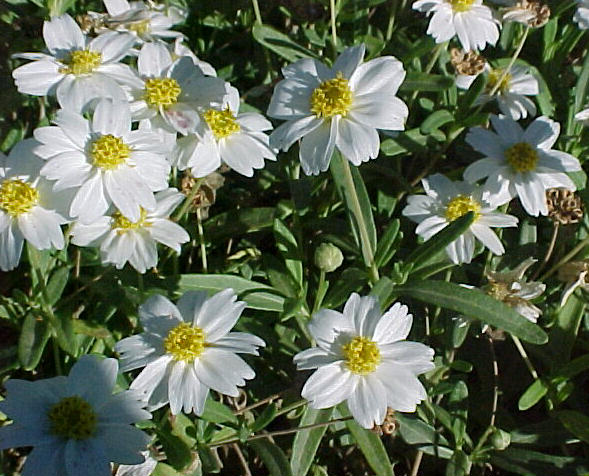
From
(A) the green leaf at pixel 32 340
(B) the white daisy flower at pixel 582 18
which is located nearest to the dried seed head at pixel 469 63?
(B) the white daisy flower at pixel 582 18

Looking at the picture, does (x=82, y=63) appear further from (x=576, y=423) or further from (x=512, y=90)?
(x=576, y=423)

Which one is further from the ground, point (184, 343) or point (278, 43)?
point (278, 43)

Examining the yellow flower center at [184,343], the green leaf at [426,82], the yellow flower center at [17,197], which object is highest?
the green leaf at [426,82]

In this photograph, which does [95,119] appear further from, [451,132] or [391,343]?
[451,132]

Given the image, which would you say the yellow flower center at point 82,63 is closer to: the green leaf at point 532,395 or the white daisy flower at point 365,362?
the white daisy flower at point 365,362

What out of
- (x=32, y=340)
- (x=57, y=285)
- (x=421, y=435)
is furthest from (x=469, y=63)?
(x=32, y=340)

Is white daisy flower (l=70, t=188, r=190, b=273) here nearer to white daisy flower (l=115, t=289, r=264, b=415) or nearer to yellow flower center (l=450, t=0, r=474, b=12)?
white daisy flower (l=115, t=289, r=264, b=415)
